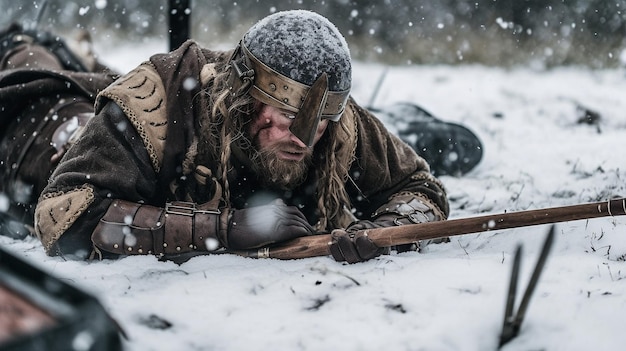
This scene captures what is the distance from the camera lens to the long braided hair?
276 cm

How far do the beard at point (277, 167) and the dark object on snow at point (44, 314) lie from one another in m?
1.63

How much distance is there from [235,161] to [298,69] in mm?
544

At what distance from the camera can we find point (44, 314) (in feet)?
3.62

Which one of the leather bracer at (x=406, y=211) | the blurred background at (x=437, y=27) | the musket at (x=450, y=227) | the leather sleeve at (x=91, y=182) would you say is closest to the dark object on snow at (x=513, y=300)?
the musket at (x=450, y=227)

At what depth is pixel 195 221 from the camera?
8.57 feet

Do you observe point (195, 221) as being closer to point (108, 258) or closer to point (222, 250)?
point (222, 250)

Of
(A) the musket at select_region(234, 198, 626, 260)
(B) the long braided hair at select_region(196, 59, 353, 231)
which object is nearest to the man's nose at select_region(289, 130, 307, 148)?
(B) the long braided hair at select_region(196, 59, 353, 231)

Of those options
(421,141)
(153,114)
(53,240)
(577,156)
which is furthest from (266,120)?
(577,156)

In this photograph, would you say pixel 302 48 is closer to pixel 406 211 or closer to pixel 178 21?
pixel 406 211

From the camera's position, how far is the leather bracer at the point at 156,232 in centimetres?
259

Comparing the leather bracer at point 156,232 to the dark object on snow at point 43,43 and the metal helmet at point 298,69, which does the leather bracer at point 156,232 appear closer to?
the metal helmet at point 298,69

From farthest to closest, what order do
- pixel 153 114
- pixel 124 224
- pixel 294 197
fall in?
pixel 294 197 < pixel 153 114 < pixel 124 224

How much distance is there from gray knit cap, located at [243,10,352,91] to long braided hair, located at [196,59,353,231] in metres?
0.21

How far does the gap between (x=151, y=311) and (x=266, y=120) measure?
Answer: 1.00 metres
